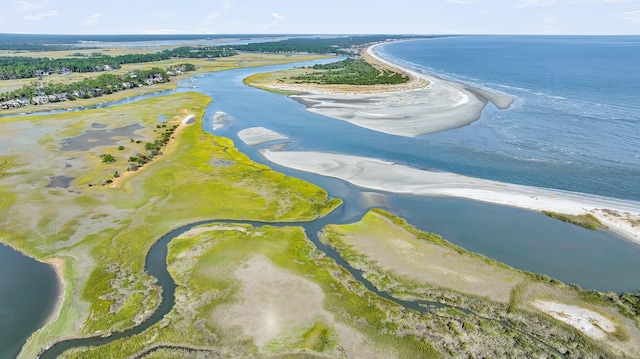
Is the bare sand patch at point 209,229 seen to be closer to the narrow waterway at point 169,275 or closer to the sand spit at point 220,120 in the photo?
the narrow waterway at point 169,275

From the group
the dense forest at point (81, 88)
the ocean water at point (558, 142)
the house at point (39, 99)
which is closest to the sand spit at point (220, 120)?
the ocean water at point (558, 142)

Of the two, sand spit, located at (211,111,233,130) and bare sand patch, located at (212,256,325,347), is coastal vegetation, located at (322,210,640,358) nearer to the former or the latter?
bare sand patch, located at (212,256,325,347)

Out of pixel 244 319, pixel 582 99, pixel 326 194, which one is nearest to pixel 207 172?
pixel 326 194

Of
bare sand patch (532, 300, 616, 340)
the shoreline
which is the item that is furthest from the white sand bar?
bare sand patch (532, 300, 616, 340)

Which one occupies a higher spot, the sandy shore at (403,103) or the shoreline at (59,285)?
the sandy shore at (403,103)

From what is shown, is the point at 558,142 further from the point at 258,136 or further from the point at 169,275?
the point at 169,275
